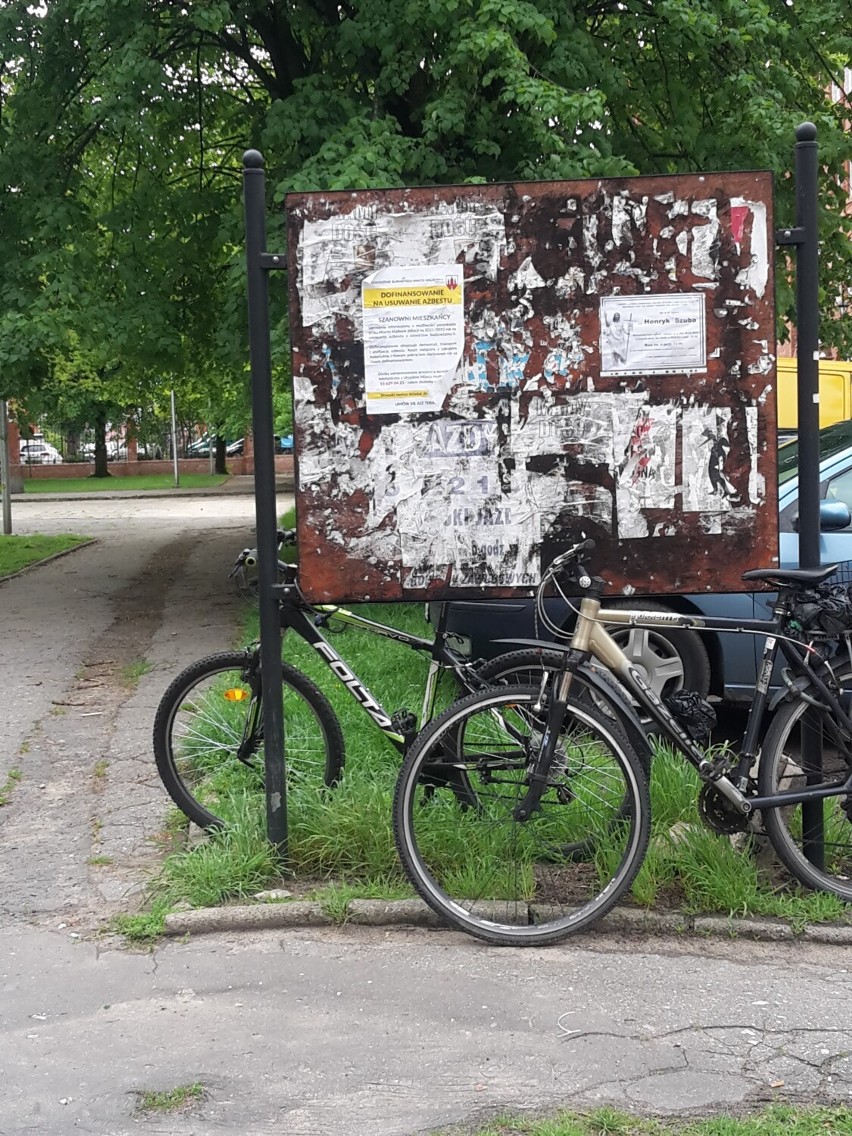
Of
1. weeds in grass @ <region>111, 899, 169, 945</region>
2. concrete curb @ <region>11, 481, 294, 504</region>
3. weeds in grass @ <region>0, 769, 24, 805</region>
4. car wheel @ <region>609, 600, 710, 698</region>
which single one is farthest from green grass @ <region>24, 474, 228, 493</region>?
weeds in grass @ <region>111, 899, 169, 945</region>

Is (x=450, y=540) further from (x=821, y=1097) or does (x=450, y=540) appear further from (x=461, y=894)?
(x=821, y=1097)

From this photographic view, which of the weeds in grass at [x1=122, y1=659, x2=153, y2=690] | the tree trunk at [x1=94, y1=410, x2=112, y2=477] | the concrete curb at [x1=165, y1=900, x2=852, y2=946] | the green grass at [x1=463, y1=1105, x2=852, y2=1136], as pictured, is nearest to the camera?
A: the green grass at [x1=463, y1=1105, x2=852, y2=1136]

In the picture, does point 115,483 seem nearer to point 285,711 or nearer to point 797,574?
point 285,711

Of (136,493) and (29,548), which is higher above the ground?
(136,493)

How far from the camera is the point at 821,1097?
2.96m

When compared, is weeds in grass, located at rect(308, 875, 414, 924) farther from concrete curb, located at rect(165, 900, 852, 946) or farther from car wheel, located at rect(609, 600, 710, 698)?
car wheel, located at rect(609, 600, 710, 698)

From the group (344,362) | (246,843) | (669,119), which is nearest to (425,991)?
(246,843)

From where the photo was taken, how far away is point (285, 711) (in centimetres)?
449

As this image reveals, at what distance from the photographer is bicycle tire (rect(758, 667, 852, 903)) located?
3977 mm

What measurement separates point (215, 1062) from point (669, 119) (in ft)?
34.2

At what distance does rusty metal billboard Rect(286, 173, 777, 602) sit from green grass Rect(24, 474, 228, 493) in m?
35.7

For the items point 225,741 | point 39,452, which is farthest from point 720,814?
point 39,452

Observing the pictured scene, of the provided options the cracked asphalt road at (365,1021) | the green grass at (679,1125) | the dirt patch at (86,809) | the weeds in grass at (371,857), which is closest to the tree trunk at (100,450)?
the dirt patch at (86,809)

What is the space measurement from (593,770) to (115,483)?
4224cm
